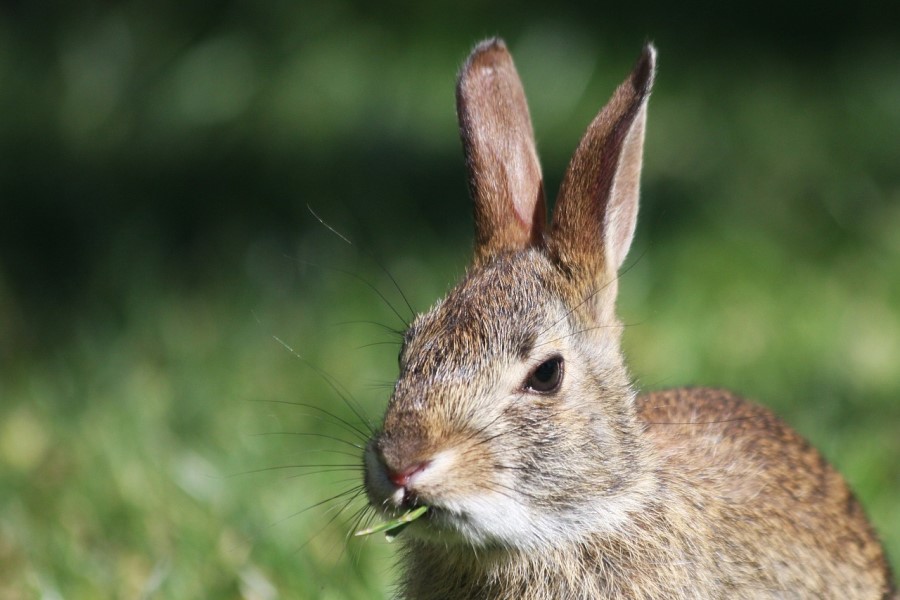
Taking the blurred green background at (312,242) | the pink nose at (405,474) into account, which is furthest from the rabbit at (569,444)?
the blurred green background at (312,242)

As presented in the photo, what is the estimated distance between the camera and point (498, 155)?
161 inches

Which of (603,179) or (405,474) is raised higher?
(603,179)

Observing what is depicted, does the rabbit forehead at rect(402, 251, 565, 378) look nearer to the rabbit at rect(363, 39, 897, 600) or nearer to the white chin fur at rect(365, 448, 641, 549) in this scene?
the rabbit at rect(363, 39, 897, 600)

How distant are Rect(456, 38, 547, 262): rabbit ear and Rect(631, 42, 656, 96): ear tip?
1.68ft

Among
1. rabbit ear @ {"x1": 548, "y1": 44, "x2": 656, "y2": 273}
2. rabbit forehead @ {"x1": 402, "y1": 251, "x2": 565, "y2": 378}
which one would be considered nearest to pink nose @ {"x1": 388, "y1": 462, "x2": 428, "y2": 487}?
rabbit forehead @ {"x1": 402, "y1": 251, "x2": 565, "y2": 378}

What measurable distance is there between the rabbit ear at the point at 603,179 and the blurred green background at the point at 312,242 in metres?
0.84

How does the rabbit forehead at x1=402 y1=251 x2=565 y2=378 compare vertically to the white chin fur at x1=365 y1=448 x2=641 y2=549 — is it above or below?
above

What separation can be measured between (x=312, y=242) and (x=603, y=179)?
10.8 feet

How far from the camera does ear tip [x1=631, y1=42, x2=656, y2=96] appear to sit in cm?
366

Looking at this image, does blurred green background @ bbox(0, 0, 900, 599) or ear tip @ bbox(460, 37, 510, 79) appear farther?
blurred green background @ bbox(0, 0, 900, 599)

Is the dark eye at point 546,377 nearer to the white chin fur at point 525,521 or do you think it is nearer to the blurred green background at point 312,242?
the white chin fur at point 525,521

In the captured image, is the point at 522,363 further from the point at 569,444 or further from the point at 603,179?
the point at 603,179

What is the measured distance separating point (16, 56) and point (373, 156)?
3096 mm

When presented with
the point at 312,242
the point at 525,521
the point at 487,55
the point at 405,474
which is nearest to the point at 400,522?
the point at 405,474
